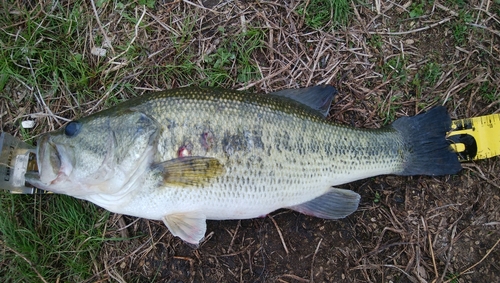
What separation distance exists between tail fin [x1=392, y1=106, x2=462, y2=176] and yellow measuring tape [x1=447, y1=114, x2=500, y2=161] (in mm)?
292

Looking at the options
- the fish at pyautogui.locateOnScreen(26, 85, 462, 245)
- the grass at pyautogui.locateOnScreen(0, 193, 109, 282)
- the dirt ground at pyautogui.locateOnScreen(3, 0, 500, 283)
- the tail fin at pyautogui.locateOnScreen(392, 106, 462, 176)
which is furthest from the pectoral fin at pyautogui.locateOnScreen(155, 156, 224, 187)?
the tail fin at pyautogui.locateOnScreen(392, 106, 462, 176)

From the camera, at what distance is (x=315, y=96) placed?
333 centimetres

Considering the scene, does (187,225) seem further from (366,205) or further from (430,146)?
(430,146)

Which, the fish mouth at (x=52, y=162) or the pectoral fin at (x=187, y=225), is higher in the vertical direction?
the fish mouth at (x=52, y=162)

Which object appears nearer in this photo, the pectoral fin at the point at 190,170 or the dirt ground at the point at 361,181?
the pectoral fin at the point at 190,170

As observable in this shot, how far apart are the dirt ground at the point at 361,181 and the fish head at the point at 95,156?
0.82 metres

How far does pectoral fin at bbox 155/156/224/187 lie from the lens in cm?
277

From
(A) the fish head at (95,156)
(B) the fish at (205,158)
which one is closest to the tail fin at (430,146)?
(B) the fish at (205,158)

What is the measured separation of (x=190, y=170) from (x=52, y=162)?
104 cm

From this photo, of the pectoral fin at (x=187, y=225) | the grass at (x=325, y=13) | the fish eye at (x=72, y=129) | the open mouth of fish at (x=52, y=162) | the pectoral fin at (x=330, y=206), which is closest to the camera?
the open mouth of fish at (x=52, y=162)

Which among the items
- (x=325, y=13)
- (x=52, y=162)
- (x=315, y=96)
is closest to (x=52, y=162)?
(x=52, y=162)

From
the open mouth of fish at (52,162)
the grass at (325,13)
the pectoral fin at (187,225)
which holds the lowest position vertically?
the pectoral fin at (187,225)

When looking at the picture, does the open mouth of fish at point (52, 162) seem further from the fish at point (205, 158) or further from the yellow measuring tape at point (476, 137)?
the yellow measuring tape at point (476, 137)

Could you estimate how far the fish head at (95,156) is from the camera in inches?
108
